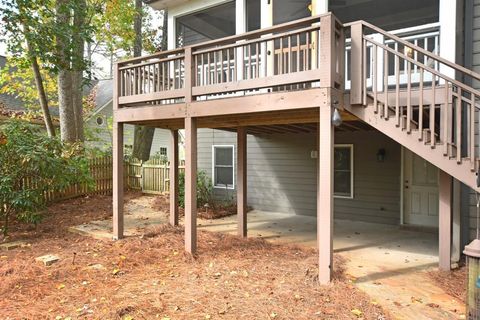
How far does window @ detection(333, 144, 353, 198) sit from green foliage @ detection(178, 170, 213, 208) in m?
3.55

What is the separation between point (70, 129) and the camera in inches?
411

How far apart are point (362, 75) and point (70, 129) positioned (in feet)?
30.5

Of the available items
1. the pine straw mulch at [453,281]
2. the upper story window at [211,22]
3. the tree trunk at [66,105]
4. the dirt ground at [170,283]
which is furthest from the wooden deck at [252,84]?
the tree trunk at [66,105]

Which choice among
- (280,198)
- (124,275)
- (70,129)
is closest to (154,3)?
(70,129)

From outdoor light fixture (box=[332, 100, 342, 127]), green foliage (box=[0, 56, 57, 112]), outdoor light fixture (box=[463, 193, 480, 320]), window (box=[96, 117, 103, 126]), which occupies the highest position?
green foliage (box=[0, 56, 57, 112])

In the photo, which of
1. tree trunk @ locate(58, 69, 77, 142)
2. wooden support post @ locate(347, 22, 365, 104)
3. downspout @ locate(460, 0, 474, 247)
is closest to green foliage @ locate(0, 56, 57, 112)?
tree trunk @ locate(58, 69, 77, 142)

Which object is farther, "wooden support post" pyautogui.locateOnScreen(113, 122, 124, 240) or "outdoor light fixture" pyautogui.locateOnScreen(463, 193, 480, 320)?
"wooden support post" pyautogui.locateOnScreen(113, 122, 124, 240)

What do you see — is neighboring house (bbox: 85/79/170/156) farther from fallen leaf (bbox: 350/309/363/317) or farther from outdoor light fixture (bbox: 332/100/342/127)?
fallen leaf (bbox: 350/309/363/317)

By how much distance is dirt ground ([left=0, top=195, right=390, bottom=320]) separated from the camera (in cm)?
342

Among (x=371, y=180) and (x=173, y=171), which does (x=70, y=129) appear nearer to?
(x=173, y=171)

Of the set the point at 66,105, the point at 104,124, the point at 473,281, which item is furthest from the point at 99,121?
the point at 473,281

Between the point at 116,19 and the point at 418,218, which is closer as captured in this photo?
the point at 418,218

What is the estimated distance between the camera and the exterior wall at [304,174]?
7457mm

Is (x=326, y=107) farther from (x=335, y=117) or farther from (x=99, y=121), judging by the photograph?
(x=99, y=121)
